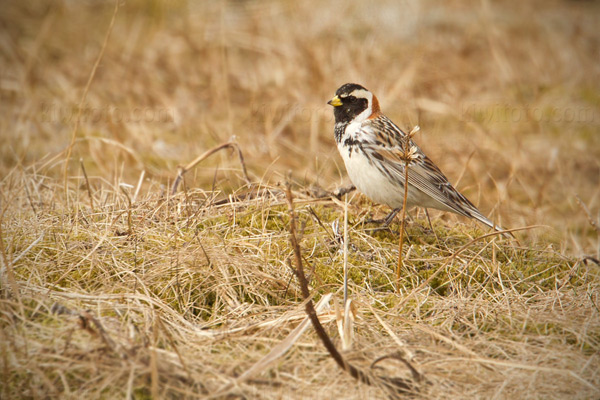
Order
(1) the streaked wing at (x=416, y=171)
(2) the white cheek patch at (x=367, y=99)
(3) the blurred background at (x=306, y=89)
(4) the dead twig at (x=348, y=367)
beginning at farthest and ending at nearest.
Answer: (3) the blurred background at (x=306, y=89) < (2) the white cheek patch at (x=367, y=99) < (1) the streaked wing at (x=416, y=171) < (4) the dead twig at (x=348, y=367)

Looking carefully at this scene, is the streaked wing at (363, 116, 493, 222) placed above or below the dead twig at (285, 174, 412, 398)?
Result: above

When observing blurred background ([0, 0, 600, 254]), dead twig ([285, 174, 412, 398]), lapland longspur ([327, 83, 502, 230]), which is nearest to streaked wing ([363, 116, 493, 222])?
lapland longspur ([327, 83, 502, 230])

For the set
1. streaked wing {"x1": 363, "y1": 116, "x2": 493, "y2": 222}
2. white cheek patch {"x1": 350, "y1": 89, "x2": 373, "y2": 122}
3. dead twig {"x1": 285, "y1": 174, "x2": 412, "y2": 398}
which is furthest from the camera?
white cheek patch {"x1": 350, "y1": 89, "x2": 373, "y2": 122}

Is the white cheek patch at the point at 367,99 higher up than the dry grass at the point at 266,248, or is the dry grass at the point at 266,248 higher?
the white cheek patch at the point at 367,99

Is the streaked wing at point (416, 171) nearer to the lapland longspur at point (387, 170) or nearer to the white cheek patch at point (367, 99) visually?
the lapland longspur at point (387, 170)

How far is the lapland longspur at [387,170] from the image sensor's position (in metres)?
4.22

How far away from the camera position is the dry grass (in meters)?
2.53

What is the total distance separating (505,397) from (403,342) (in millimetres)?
550

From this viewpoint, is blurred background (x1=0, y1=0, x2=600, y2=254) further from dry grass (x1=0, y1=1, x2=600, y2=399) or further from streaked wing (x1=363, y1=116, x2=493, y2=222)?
streaked wing (x1=363, y1=116, x2=493, y2=222)

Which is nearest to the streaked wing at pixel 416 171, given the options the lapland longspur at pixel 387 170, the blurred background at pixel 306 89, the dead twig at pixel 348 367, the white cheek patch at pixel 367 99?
the lapland longspur at pixel 387 170

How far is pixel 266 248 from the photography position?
11.7ft

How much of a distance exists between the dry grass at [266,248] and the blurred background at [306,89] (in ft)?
0.15

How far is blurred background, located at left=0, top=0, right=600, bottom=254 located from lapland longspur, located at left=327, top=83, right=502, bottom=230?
84 cm

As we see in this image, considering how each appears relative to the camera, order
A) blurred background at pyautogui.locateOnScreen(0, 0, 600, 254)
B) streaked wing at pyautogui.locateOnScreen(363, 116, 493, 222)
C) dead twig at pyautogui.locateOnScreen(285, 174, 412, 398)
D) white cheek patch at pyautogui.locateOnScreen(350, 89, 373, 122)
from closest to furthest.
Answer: dead twig at pyautogui.locateOnScreen(285, 174, 412, 398) → streaked wing at pyautogui.locateOnScreen(363, 116, 493, 222) → white cheek patch at pyautogui.locateOnScreen(350, 89, 373, 122) → blurred background at pyautogui.locateOnScreen(0, 0, 600, 254)
